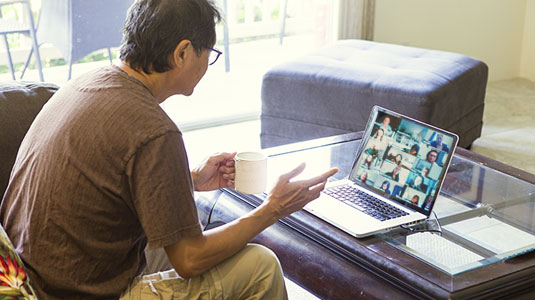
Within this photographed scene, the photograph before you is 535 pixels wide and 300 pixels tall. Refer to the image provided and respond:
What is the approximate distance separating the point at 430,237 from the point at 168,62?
2.52ft

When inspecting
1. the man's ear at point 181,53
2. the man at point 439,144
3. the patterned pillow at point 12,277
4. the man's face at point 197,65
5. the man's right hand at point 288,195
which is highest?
the man's ear at point 181,53

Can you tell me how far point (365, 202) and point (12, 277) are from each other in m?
0.92

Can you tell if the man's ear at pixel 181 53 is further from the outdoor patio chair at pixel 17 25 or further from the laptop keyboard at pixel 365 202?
the outdoor patio chair at pixel 17 25

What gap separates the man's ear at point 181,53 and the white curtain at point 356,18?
2.75m

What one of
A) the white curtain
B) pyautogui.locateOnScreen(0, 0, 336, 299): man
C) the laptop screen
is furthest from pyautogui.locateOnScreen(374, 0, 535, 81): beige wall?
pyautogui.locateOnScreen(0, 0, 336, 299): man

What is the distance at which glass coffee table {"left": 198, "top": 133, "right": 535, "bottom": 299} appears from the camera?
5.05ft

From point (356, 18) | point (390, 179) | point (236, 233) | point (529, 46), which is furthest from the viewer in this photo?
point (529, 46)

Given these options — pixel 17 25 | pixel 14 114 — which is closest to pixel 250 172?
pixel 14 114

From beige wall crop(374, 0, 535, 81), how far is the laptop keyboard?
8.91ft

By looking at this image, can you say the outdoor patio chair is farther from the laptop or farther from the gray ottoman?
the laptop

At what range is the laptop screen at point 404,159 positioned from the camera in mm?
1778

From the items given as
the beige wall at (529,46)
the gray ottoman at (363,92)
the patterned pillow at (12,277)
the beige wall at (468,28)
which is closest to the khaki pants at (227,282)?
the patterned pillow at (12,277)

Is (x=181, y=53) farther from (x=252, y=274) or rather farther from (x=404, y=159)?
(x=404, y=159)

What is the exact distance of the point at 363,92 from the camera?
3182 millimetres
